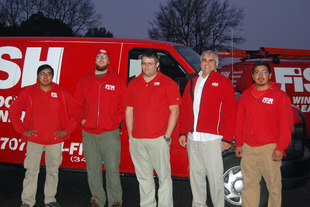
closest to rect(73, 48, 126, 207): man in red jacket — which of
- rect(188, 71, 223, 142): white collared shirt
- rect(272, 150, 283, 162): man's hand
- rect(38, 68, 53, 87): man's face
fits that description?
rect(38, 68, 53, 87): man's face

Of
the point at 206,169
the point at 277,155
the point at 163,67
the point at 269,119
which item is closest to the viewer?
the point at 277,155

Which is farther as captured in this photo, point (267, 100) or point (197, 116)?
point (197, 116)

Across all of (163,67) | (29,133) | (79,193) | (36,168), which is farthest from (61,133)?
(163,67)

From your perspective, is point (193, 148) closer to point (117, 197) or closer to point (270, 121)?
point (270, 121)

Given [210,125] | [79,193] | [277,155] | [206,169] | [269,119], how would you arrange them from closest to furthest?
[277,155], [269,119], [210,125], [206,169], [79,193]

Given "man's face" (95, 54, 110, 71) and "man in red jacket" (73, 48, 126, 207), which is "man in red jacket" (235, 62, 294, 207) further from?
"man's face" (95, 54, 110, 71)

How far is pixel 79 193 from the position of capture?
458 centimetres

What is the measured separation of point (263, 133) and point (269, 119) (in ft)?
0.56

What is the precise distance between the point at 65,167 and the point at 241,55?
220 inches

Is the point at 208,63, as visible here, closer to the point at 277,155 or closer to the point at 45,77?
the point at 277,155

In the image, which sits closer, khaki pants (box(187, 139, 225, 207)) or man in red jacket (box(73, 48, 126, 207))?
khaki pants (box(187, 139, 225, 207))

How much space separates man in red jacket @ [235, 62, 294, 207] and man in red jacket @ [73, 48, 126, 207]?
154cm

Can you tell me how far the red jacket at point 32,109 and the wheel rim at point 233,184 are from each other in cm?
219

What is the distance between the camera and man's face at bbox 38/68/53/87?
3793mm
